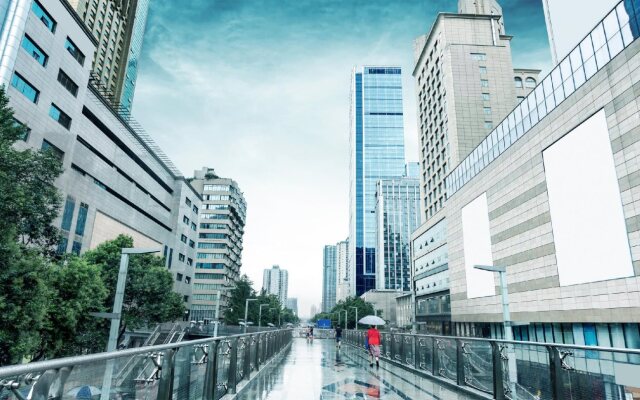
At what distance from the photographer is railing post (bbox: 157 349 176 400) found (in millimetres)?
4707

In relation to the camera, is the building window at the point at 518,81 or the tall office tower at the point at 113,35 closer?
the building window at the point at 518,81

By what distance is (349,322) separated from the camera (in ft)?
307

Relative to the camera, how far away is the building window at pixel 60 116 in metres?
36.0

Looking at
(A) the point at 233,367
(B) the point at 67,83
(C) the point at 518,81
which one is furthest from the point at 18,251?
(C) the point at 518,81

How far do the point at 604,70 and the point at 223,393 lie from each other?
30.6 m

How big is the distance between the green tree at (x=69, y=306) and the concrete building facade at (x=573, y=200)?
2344 cm

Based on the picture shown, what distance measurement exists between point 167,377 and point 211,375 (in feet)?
7.02

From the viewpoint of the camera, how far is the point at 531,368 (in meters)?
6.38

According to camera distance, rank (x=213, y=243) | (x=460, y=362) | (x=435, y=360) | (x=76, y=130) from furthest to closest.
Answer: (x=213, y=243), (x=76, y=130), (x=435, y=360), (x=460, y=362)

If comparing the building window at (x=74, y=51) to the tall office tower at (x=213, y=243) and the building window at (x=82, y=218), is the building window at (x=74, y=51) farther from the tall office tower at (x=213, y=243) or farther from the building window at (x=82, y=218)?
the tall office tower at (x=213, y=243)

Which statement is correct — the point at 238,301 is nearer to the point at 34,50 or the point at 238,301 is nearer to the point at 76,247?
the point at 76,247

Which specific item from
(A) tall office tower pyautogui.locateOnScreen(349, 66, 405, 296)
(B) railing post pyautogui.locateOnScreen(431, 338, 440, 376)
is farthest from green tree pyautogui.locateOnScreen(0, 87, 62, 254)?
(A) tall office tower pyautogui.locateOnScreen(349, 66, 405, 296)

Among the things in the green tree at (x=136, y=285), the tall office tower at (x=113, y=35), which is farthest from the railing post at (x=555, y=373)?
the tall office tower at (x=113, y=35)

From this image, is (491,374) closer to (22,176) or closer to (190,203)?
(22,176)
